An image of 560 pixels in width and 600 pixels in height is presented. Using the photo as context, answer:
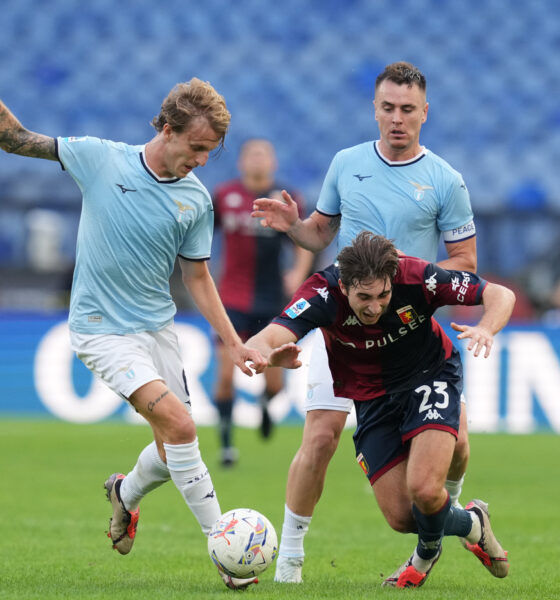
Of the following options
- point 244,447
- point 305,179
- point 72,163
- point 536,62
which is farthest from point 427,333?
point 536,62

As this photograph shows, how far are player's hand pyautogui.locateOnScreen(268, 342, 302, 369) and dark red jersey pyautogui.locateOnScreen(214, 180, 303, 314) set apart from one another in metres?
5.52

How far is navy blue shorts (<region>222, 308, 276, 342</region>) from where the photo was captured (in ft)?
32.8

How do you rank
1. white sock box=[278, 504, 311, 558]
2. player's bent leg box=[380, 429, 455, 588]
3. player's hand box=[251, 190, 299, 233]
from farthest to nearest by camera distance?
player's hand box=[251, 190, 299, 233] < white sock box=[278, 504, 311, 558] < player's bent leg box=[380, 429, 455, 588]

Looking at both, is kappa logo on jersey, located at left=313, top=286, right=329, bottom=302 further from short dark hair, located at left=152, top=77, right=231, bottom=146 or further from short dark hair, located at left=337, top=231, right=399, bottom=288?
short dark hair, located at left=152, top=77, right=231, bottom=146

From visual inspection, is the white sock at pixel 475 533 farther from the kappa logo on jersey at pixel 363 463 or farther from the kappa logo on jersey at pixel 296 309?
the kappa logo on jersey at pixel 296 309

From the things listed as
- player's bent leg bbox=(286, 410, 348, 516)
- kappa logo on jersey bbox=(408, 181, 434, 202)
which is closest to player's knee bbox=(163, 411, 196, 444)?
player's bent leg bbox=(286, 410, 348, 516)

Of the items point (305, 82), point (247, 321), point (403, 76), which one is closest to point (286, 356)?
point (403, 76)

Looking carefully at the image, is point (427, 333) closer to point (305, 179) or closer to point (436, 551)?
point (436, 551)

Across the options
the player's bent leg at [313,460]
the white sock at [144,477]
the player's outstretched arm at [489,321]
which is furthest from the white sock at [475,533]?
the white sock at [144,477]

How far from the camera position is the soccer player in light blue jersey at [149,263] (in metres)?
4.98

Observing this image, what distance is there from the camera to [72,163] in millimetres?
5141

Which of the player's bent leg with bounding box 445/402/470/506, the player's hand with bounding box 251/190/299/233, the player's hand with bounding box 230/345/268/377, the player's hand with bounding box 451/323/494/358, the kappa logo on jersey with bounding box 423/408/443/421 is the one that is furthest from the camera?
the player's hand with bounding box 251/190/299/233

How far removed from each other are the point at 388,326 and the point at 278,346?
523mm

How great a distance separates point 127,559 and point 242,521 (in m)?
1.05
